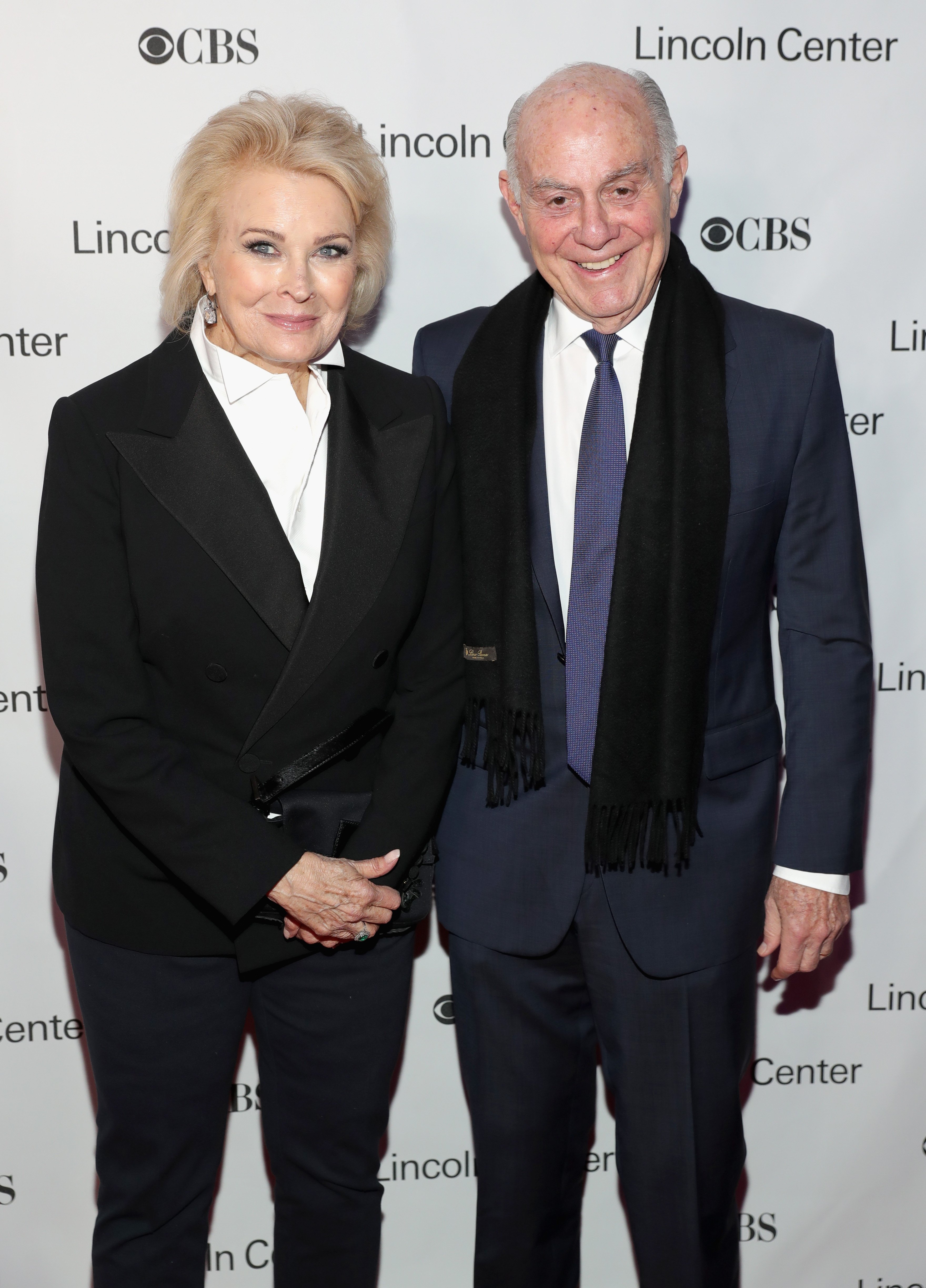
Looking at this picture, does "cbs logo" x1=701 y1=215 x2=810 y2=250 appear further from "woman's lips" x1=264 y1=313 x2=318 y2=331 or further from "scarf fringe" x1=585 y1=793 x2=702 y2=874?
"scarf fringe" x1=585 y1=793 x2=702 y2=874

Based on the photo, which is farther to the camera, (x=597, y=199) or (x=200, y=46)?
(x=200, y=46)

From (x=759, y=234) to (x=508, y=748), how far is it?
110cm

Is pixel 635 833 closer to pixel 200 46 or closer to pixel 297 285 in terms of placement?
pixel 297 285

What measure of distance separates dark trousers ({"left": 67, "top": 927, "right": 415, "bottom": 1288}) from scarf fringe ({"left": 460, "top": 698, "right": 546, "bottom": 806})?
0.97 ft

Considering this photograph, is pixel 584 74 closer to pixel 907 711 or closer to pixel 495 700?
pixel 495 700

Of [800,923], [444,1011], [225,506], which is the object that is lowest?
[444,1011]

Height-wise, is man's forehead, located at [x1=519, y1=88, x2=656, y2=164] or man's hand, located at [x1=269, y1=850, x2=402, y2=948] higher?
man's forehead, located at [x1=519, y1=88, x2=656, y2=164]

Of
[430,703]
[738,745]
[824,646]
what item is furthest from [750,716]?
[430,703]

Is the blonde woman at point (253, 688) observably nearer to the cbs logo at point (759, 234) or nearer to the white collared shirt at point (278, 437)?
the white collared shirt at point (278, 437)

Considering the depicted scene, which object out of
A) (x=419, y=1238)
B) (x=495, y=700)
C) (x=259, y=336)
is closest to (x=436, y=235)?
(x=259, y=336)

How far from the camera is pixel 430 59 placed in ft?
7.09

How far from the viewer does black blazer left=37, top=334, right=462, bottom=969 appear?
1665 millimetres

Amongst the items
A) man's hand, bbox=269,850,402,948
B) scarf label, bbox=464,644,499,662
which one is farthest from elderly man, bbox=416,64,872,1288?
man's hand, bbox=269,850,402,948

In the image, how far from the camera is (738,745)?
187 cm
